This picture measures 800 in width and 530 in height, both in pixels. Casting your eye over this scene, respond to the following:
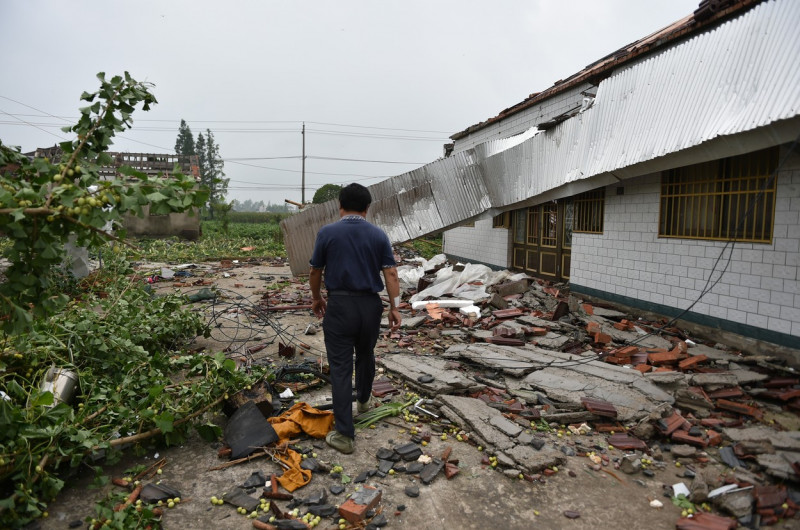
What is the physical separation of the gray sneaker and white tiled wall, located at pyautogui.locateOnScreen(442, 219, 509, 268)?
10.5 meters

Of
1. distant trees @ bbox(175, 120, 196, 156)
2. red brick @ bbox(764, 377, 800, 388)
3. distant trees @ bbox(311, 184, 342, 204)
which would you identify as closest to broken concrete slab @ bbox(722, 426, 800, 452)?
red brick @ bbox(764, 377, 800, 388)

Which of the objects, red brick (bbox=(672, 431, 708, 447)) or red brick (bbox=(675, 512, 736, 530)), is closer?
red brick (bbox=(675, 512, 736, 530))

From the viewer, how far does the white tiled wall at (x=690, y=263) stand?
19.1ft

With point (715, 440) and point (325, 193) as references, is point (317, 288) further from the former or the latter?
point (325, 193)

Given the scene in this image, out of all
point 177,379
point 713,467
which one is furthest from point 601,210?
point 177,379

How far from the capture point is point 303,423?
422 cm

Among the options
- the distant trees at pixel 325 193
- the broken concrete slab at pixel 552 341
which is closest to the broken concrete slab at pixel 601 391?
the broken concrete slab at pixel 552 341

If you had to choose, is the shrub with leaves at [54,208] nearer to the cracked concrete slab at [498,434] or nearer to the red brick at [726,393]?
the cracked concrete slab at [498,434]

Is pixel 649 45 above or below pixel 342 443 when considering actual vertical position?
above

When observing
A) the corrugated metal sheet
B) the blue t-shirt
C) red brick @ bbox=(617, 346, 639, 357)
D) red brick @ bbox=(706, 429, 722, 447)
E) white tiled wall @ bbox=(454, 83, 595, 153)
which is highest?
white tiled wall @ bbox=(454, 83, 595, 153)

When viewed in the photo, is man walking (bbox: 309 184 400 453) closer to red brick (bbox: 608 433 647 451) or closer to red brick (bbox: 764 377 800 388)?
red brick (bbox: 608 433 647 451)

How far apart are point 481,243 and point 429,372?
33.0 ft

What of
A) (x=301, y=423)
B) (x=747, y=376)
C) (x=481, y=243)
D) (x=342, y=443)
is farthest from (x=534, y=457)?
(x=481, y=243)

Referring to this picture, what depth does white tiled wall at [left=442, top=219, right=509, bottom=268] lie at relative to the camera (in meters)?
13.9
